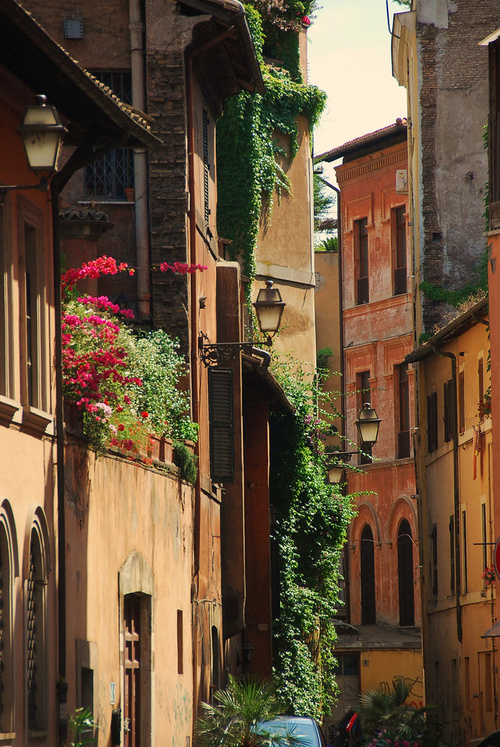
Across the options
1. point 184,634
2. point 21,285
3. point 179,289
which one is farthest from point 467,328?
point 21,285

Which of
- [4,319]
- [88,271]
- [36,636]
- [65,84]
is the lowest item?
[36,636]

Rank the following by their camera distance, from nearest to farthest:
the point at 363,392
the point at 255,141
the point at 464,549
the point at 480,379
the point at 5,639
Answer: the point at 5,639
the point at 255,141
the point at 480,379
the point at 464,549
the point at 363,392

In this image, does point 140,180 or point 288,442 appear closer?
point 140,180

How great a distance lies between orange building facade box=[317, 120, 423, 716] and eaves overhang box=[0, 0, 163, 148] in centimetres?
2875

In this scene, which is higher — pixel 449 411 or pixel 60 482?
pixel 449 411

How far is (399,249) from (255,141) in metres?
18.0

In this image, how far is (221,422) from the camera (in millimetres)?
19562

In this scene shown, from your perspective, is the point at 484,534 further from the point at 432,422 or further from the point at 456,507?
the point at 432,422

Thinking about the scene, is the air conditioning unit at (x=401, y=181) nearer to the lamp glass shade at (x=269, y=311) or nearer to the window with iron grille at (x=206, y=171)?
the window with iron grille at (x=206, y=171)

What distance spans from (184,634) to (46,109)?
→ 8328 mm

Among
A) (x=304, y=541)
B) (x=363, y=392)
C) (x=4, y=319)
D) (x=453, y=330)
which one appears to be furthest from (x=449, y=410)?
(x=4, y=319)

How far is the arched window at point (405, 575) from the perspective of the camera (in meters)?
41.3

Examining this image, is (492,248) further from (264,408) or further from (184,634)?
(184,634)

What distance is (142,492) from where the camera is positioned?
46.6ft
